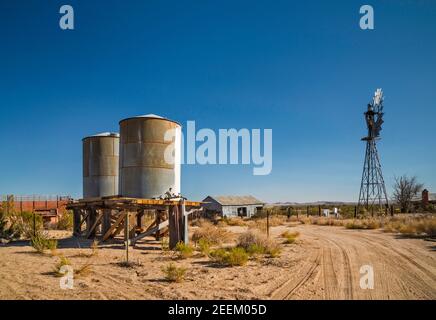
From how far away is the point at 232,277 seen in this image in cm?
746

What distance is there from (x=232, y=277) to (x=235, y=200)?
37.4m

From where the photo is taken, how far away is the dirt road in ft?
20.0

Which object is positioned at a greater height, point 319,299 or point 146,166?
point 146,166

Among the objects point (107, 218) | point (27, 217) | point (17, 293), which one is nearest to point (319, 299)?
point (17, 293)

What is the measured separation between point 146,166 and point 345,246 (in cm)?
854

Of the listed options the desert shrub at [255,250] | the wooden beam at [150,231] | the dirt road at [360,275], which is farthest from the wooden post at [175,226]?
the dirt road at [360,275]

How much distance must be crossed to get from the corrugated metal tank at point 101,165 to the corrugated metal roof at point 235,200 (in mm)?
28302

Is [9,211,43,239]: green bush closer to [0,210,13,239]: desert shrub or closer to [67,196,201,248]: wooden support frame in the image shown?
[0,210,13,239]: desert shrub

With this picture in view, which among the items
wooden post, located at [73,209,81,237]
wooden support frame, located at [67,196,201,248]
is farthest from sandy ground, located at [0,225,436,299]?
wooden post, located at [73,209,81,237]

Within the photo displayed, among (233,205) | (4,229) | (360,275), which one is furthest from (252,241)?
(233,205)

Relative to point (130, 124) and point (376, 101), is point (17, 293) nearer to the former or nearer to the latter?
point (130, 124)

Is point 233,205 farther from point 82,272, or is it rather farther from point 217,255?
Result: point 82,272
